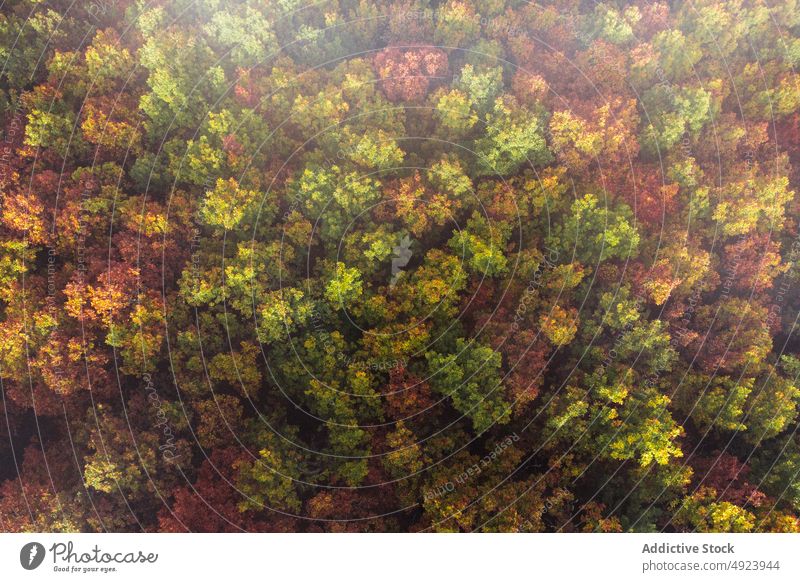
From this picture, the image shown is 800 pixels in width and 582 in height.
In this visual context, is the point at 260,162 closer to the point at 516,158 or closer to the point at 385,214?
the point at 385,214

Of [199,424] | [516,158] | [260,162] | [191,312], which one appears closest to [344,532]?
[199,424]
